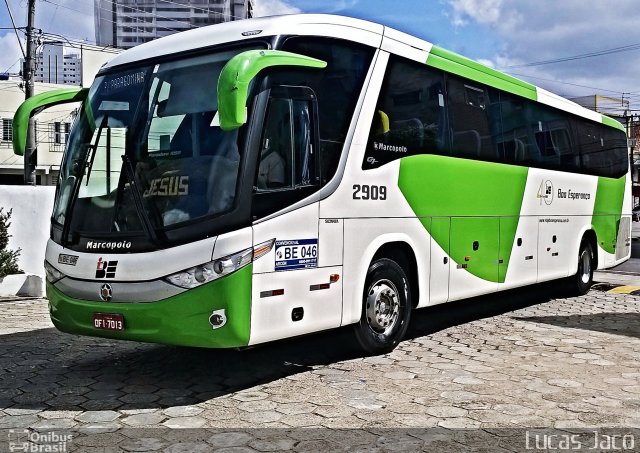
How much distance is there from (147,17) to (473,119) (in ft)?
312

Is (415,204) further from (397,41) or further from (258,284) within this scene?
(258,284)

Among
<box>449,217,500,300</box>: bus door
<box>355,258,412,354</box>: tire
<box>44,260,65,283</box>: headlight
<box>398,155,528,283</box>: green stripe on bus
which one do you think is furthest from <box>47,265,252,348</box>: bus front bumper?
<box>449,217,500,300</box>: bus door

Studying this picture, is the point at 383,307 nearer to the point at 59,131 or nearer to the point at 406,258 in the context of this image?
the point at 406,258

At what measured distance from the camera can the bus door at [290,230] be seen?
6074 millimetres

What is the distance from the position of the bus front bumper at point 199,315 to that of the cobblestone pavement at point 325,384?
20.4 inches

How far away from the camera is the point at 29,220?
12.9m

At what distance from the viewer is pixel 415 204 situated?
8125mm

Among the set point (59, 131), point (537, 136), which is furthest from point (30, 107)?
point (59, 131)

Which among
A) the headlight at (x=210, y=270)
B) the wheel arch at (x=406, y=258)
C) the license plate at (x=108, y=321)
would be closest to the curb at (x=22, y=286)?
the license plate at (x=108, y=321)

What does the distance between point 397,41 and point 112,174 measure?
3.48 m

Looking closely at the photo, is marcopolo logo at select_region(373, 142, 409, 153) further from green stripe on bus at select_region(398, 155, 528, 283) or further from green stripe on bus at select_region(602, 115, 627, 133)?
green stripe on bus at select_region(602, 115, 627, 133)

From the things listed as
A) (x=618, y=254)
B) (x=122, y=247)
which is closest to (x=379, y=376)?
(x=122, y=247)

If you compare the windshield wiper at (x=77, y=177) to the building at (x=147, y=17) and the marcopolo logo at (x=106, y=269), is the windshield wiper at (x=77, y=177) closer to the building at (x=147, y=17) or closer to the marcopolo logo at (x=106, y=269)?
the marcopolo logo at (x=106, y=269)

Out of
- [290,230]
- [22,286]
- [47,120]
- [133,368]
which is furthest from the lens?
[47,120]
